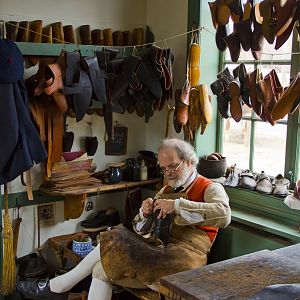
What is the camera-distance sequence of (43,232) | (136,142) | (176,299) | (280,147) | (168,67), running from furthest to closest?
(136,142) < (43,232) < (168,67) < (280,147) < (176,299)

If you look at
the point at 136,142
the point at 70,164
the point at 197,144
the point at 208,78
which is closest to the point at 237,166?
the point at 197,144

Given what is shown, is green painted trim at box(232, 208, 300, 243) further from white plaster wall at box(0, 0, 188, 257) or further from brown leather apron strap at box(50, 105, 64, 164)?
brown leather apron strap at box(50, 105, 64, 164)

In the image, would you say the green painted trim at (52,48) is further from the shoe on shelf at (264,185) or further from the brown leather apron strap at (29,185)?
the shoe on shelf at (264,185)

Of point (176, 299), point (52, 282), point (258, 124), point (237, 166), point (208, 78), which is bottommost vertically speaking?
point (52, 282)

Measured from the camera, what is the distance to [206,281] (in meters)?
1.73

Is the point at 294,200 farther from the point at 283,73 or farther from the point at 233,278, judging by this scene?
the point at 233,278

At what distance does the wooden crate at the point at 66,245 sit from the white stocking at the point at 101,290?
41 centimetres

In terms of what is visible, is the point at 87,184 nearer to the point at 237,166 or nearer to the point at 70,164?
the point at 70,164

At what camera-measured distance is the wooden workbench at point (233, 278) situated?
164 cm

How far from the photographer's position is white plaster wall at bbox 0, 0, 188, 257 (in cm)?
335

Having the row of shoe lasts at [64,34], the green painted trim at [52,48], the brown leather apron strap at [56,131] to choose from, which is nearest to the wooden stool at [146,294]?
the brown leather apron strap at [56,131]

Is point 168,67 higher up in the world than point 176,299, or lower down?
higher up

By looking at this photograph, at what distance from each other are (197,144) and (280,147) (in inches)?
23.4

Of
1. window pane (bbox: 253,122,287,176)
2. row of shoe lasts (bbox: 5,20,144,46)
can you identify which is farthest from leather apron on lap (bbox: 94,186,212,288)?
row of shoe lasts (bbox: 5,20,144,46)
